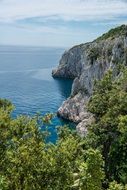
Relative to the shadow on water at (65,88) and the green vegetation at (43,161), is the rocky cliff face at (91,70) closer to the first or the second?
the shadow on water at (65,88)

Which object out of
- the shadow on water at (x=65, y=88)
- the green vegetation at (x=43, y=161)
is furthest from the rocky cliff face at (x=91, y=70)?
the green vegetation at (x=43, y=161)

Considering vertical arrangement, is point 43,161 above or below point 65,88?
above

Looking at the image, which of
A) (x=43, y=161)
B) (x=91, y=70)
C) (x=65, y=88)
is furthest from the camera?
(x=65, y=88)

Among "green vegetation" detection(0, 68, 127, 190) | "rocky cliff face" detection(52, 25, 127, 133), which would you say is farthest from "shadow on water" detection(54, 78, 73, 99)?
"green vegetation" detection(0, 68, 127, 190)

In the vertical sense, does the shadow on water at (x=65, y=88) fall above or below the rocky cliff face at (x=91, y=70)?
below

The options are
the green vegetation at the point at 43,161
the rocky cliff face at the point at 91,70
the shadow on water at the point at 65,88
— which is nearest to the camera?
the green vegetation at the point at 43,161

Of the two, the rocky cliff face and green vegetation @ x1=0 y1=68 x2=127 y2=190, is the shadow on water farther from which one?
green vegetation @ x1=0 y1=68 x2=127 y2=190

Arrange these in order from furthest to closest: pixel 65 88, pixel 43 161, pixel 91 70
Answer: pixel 65 88, pixel 91 70, pixel 43 161

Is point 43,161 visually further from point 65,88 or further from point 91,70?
point 65,88

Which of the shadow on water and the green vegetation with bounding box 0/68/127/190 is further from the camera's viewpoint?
the shadow on water

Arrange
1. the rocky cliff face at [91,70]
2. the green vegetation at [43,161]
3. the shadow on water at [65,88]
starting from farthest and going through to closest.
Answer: the shadow on water at [65,88]
the rocky cliff face at [91,70]
the green vegetation at [43,161]

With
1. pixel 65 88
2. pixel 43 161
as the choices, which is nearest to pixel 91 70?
pixel 65 88

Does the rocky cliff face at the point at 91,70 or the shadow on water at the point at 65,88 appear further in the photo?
the shadow on water at the point at 65,88

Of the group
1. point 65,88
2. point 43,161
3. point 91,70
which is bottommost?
point 65,88
